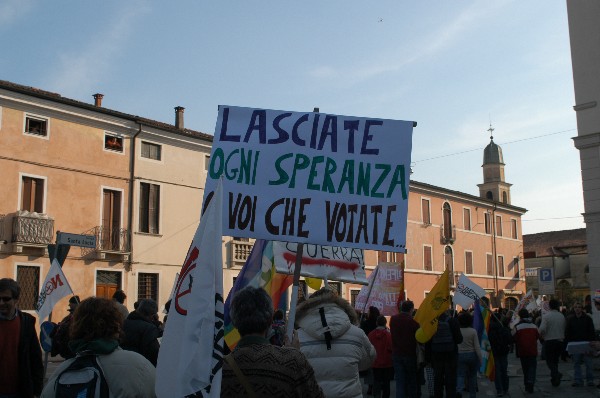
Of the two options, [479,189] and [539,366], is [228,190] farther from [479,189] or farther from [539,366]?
[479,189]

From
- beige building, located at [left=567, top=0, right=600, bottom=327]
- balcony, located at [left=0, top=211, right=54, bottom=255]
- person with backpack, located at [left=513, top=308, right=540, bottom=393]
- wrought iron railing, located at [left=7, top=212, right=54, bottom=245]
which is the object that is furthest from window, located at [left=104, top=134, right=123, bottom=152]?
person with backpack, located at [left=513, top=308, right=540, bottom=393]

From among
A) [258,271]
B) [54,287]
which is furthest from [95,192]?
[258,271]

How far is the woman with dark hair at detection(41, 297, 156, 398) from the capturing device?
3363mm

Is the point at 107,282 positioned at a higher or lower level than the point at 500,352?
higher

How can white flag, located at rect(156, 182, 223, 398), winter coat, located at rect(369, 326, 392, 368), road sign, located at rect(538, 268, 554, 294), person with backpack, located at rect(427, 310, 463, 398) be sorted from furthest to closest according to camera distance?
road sign, located at rect(538, 268, 554, 294)
winter coat, located at rect(369, 326, 392, 368)
person with backpack, located at rect(427, 310, 463, 398)
white flag, located at rect(156, 182, 223, 398)

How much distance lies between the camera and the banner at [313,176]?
5.72 m

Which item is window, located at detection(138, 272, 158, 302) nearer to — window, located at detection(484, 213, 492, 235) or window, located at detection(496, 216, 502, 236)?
window, located at detection(484, 213, 492, 235)

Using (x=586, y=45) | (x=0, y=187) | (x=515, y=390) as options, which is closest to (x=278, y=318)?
(x=515, y=390)

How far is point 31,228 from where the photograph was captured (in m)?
26.0

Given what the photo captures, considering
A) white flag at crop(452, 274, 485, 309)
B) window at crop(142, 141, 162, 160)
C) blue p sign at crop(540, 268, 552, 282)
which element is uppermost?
window at crop(142, 141, 162, 160)

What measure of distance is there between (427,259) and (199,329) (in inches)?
→ 1871

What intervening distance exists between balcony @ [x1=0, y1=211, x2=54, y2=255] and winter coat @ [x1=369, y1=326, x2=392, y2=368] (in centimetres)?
1754

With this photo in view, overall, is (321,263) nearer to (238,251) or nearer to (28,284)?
(28,284)

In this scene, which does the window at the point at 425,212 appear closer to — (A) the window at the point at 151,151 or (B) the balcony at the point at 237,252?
(B) the balcony at the point at 237,252
